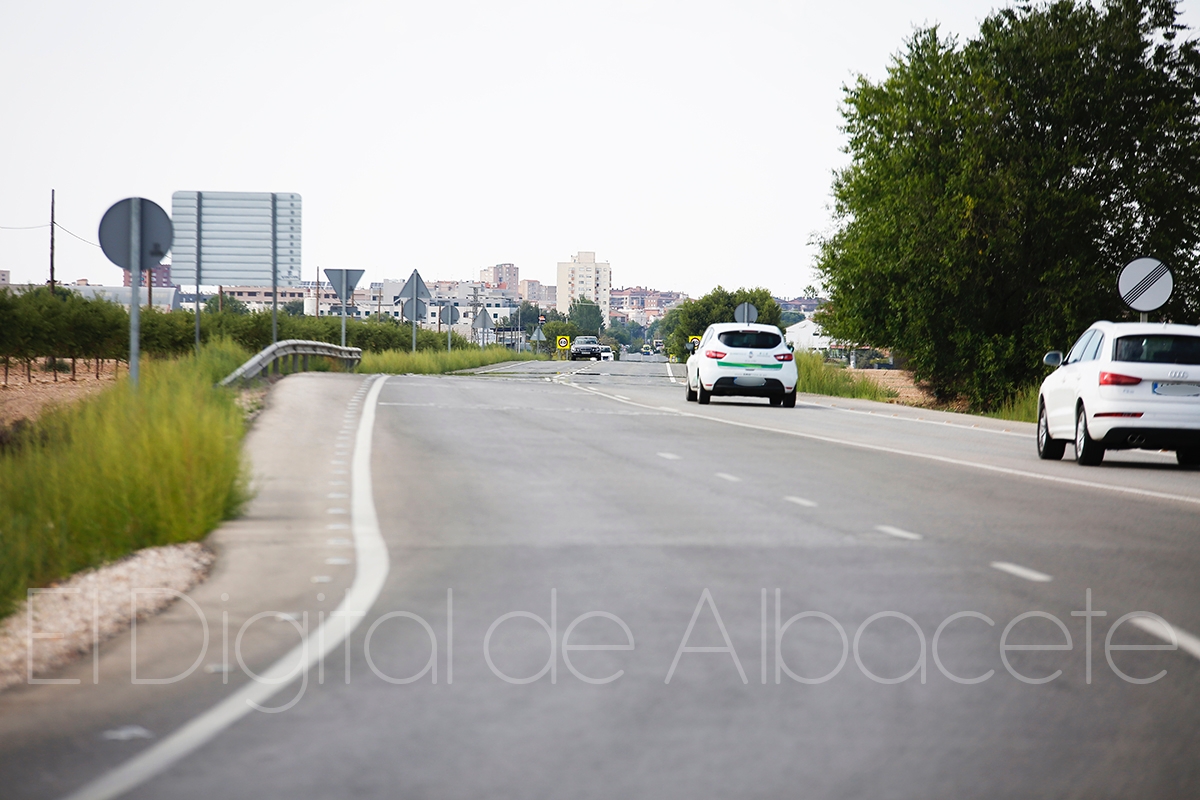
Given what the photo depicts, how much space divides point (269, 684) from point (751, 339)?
23345 millimetres

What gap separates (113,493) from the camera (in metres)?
9.51

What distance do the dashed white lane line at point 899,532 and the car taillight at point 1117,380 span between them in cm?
680

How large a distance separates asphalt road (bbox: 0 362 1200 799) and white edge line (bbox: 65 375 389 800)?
4 cm

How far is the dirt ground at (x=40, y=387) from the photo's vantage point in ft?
88.4

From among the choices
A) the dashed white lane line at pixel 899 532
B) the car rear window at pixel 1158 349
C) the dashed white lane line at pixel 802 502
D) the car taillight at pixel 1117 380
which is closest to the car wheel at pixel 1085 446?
the car taillight at pixel 1117 380

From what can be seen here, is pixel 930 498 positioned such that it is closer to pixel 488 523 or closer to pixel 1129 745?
pixel 488 523

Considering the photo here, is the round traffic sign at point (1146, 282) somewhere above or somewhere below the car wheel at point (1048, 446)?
above

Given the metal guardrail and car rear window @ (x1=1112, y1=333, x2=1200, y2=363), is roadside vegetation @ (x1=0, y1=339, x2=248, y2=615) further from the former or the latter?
car rear window @ (x1=1112, y1=333, x2=1200, y2=363)

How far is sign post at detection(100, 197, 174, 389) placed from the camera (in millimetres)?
15922

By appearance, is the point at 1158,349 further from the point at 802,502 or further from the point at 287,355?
the point at 287,355

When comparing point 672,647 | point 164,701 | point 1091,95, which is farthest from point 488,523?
point 1091,95

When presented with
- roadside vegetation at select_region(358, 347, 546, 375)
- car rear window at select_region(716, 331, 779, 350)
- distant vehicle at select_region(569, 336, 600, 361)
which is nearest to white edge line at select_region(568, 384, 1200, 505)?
car rear window at select_region(716, 331, 779, 350)

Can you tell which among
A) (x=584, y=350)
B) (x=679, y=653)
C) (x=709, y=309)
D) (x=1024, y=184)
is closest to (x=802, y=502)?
(x=679, y=653)

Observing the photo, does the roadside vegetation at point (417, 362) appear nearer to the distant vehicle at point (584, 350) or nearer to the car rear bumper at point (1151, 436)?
the distant vehicle at point (584, 350)
